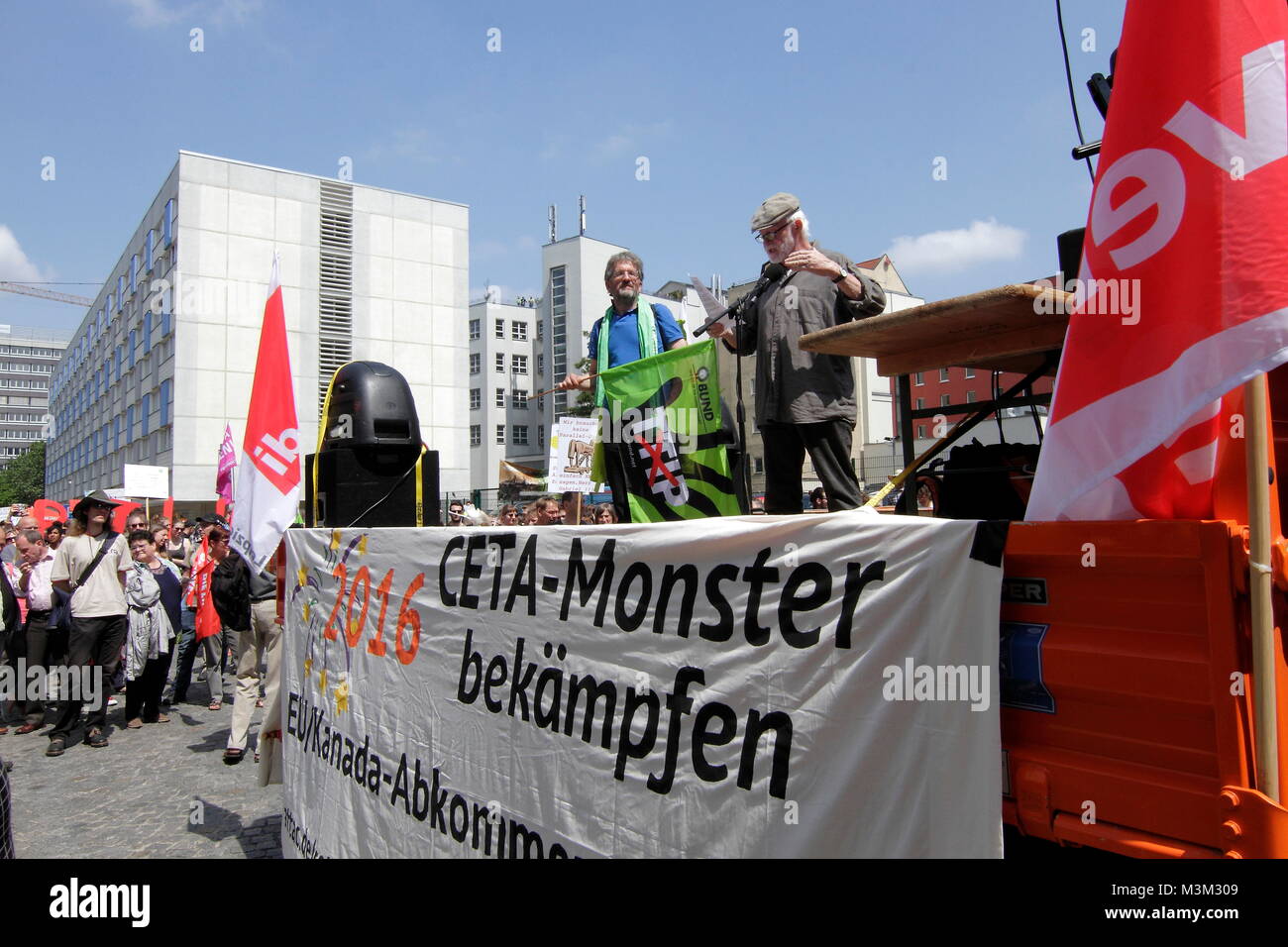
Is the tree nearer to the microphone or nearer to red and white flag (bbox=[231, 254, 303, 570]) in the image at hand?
red and white flag (bbox=[231, 254, 303, 570])

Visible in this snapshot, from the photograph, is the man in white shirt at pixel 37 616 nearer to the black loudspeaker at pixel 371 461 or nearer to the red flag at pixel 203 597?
the red flag at pixel 203 597

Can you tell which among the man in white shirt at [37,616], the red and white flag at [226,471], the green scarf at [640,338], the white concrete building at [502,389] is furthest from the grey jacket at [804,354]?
the white concrete building at [502,389]

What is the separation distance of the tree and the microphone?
107 metres

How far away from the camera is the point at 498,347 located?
217 ft

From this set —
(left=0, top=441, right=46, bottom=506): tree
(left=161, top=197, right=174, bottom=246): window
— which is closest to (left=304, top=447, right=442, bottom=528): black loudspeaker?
(left=161, top=197, right=174, bottom=246): window

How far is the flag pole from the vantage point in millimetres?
1339

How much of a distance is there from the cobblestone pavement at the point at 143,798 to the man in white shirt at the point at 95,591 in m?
0.53

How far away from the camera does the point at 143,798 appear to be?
581 centimetres

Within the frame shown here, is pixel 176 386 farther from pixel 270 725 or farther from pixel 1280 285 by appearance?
pixel 1280 285

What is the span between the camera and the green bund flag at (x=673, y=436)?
4.17m

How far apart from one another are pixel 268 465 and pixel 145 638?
4.26 m

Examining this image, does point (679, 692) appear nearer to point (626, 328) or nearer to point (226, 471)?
point (626, 328)

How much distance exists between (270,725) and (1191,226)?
4.85m
